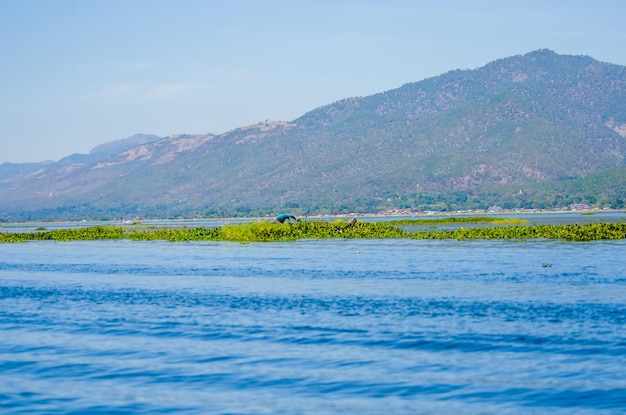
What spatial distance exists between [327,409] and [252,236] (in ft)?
259

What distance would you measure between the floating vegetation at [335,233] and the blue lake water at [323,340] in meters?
27.7

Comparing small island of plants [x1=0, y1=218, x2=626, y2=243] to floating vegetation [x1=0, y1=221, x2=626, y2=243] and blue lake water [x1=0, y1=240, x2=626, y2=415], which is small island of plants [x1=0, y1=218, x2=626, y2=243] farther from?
blue lake water [x1=0, y1=240, x2=626, y2=415]

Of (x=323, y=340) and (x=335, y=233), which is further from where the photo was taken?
(x=335, y=233)

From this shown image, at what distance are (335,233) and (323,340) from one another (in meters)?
72.5

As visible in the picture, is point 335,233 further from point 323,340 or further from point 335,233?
point 323,340

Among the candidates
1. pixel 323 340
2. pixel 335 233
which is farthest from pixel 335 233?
pixel 323 340

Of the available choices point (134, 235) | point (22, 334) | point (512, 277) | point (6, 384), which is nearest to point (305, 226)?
point (134, 235)

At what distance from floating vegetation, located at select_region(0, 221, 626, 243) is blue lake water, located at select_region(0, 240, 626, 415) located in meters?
27.7

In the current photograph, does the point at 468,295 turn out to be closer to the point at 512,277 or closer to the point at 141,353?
the point at 512,277

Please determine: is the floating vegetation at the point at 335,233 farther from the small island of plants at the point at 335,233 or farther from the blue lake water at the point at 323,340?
the blue lake water at the point at 323,340

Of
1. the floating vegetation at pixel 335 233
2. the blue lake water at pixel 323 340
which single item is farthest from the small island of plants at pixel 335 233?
the blue lake water at pixel 323 340

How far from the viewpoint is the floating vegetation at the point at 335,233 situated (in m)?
88.4

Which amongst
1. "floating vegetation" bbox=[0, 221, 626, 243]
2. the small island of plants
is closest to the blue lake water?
"floating vegetation" bbox=[0, 221, 626, 243]

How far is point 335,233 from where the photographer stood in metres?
104
